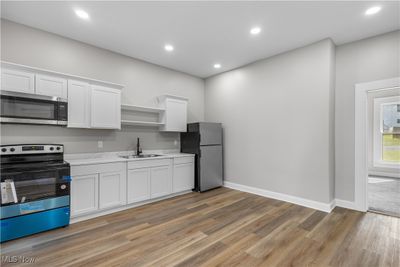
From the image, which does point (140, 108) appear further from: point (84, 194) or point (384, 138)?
point (384, 138)

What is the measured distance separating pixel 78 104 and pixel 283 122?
367 centimetres

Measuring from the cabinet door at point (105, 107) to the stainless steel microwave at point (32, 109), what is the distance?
0.41 metres

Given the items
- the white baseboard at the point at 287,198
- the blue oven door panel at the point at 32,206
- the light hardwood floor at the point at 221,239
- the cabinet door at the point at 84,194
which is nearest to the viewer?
the light hardwood floor at the point at 221,239

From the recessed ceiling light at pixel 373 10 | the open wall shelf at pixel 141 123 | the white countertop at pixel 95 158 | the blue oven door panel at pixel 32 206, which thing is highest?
the recessed ceiling light at pixel 373 10

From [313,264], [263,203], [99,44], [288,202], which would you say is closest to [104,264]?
[313,264]

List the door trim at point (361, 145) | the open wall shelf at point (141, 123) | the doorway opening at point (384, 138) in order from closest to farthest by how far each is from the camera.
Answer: the door trim at point (361, 145) < the open wall shelf at point (141, 123) < the doorway opening at point (384, 138)

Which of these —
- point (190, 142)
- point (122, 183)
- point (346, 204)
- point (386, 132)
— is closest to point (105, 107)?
point (122, 183)

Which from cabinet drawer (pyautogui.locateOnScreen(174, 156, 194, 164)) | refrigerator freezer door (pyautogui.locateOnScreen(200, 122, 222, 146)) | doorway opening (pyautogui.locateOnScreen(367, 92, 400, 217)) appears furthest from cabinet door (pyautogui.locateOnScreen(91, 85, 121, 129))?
doorway opening (pyautogui.locateOnScreen(367, 92, 400, 217))

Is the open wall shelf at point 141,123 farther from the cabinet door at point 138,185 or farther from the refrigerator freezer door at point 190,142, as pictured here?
the cabinet door at point 138,185

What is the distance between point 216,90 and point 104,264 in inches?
168

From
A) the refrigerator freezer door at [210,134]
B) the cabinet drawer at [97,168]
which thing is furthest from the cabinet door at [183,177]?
the cabinet drawer at [97,168]

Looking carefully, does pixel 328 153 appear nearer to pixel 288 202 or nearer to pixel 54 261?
pixel 288 202

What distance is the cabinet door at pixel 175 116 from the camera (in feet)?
13.9

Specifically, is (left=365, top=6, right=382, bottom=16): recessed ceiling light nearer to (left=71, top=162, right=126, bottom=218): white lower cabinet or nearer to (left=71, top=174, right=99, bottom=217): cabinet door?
(left=71, top=162, right=126, bottom=218): white lower cabinet
